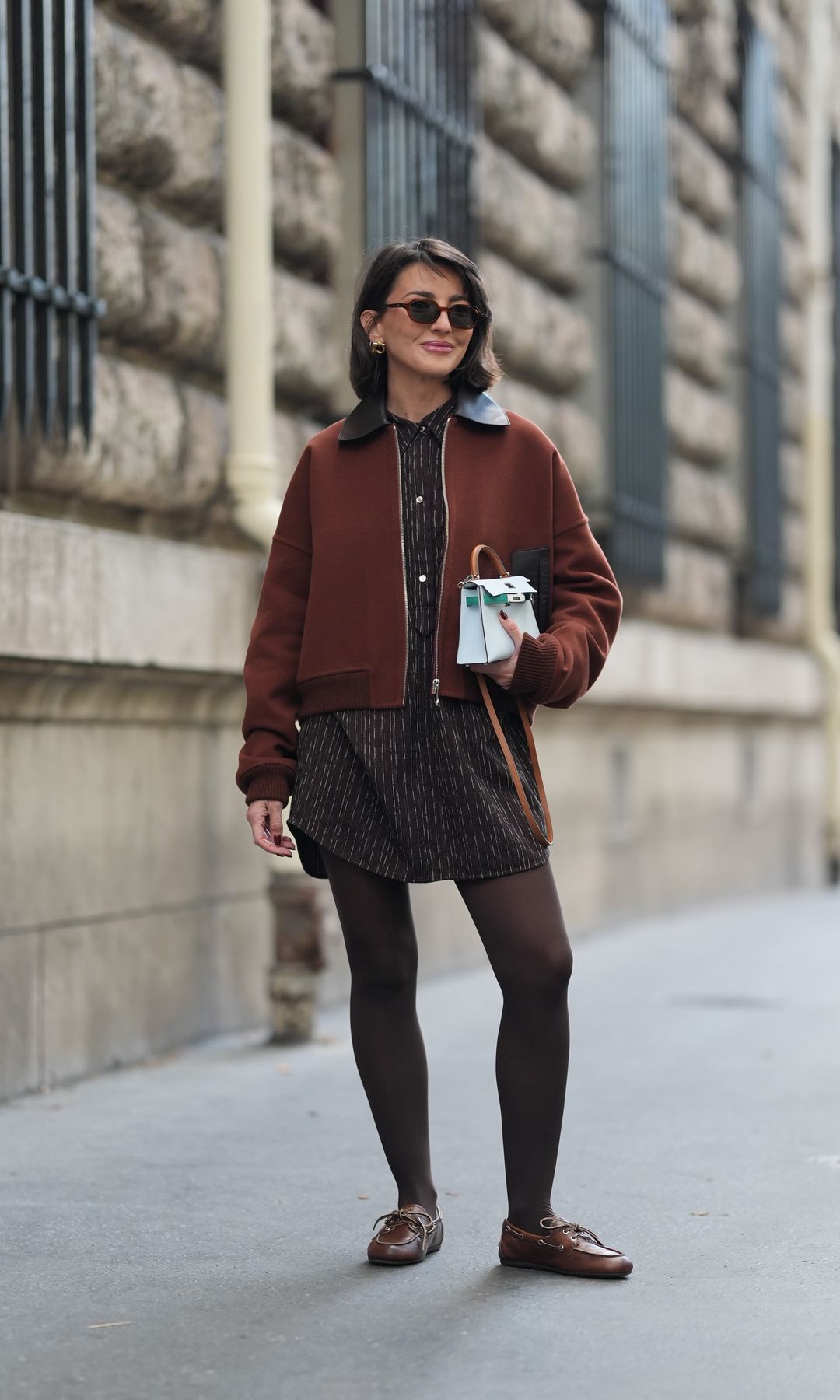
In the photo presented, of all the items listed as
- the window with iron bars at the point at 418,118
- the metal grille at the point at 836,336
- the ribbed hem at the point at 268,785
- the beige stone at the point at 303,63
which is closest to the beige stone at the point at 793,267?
the metal grille at the point at 836,336

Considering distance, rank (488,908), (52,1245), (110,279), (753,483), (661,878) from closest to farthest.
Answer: (488,908), (52,1245), (110,279), (661,878), (753,483)

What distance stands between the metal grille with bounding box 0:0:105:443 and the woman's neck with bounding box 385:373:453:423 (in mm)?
1646

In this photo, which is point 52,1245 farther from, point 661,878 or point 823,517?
point 823,517

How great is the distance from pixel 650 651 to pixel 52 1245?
22.7ft

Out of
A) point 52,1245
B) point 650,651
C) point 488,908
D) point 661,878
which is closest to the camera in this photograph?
point 488,908

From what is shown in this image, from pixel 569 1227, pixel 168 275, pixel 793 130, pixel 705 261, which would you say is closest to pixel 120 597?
pixel 168 275

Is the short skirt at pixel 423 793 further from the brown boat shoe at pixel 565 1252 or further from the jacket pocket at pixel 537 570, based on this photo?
the brown boat shoe at pixel 565 1252

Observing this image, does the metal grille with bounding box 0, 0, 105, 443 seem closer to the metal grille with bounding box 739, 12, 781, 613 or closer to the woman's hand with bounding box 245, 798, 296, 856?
the woman's hand with bounding box 245, 798, 296, 856

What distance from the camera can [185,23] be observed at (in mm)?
6211

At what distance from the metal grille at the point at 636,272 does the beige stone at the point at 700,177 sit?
0.53m

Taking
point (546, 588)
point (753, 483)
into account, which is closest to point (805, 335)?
point (753, 483)

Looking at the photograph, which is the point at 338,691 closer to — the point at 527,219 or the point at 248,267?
the point at 248,267

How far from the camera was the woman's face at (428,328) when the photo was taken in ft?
12.0

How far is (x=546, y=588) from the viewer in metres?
3.68
